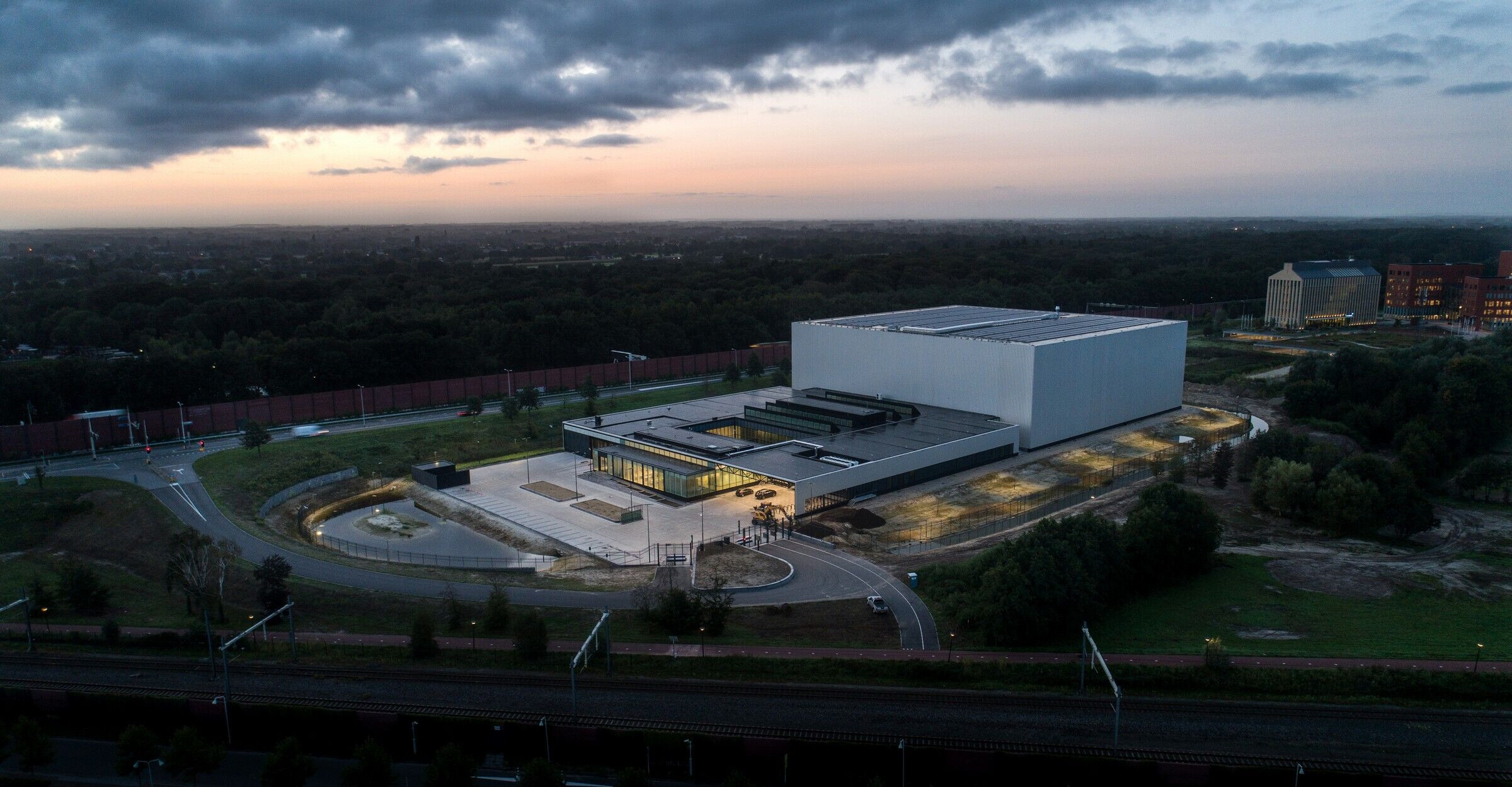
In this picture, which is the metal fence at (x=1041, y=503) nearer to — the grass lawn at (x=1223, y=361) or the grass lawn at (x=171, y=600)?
the grass lawn at (x=171, y=600)

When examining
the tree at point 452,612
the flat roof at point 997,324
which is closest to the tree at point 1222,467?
the flat roof at point 997,324

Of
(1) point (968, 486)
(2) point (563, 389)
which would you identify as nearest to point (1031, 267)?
(2) point (563, 389)

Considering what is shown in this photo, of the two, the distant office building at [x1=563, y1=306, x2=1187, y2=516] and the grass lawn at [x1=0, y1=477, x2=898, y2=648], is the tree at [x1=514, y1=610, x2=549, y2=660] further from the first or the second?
the distant office building at [x1=563, y1=306, x2=1187, y2=516]

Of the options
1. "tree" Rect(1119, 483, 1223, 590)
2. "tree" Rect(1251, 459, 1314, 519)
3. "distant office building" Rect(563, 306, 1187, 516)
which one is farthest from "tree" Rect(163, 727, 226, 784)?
"tree" Rect(1251, 459, 1314, 519)

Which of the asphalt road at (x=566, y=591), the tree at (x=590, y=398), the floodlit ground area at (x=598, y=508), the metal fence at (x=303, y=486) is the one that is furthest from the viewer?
the tree at (x=590, y=398)

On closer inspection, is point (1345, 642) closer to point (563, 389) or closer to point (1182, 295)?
point (563, 389)

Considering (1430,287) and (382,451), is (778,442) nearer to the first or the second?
(382,451)
